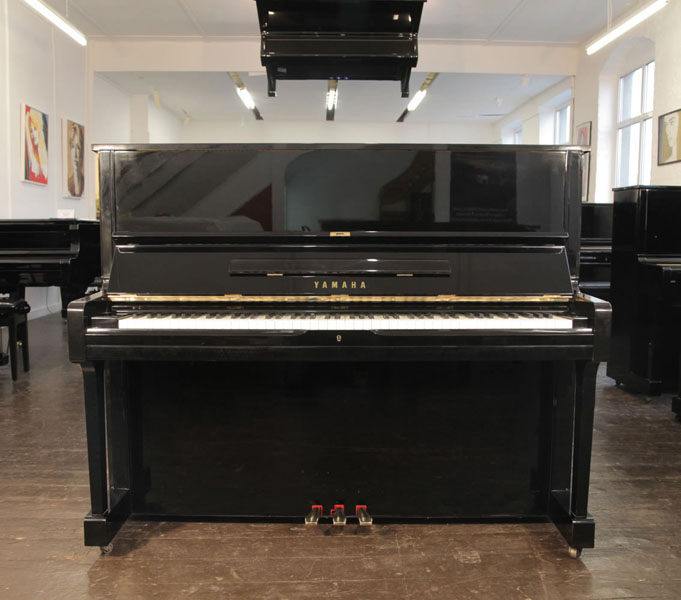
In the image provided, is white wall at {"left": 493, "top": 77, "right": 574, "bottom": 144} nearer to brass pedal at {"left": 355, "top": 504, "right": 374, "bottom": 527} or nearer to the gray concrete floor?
the gray concrete floor

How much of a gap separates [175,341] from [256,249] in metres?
0.42

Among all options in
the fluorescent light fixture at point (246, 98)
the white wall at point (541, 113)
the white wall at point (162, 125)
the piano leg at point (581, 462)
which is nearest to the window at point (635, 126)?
Result: the white wall at point (541, 113)

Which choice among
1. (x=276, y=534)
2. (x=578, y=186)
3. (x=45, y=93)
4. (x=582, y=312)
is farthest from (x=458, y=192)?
(x=45, y=93)

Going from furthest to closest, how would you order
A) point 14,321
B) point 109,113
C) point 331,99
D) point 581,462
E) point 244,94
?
point 331,99 < point 244,94 < point 109,113 < point 14,321 < point 581,462

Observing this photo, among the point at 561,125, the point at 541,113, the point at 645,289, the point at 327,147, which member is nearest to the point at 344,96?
the point at 541,113

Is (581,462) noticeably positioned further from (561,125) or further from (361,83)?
(561,125)

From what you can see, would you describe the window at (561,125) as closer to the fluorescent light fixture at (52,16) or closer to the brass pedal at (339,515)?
the fluorescent light fixture at (52,16)

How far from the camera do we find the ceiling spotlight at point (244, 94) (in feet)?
29.8

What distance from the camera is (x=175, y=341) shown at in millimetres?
1670

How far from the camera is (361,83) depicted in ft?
31.7

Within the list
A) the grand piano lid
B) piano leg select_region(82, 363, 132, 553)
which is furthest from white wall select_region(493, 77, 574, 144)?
piano leg select_region(82, 363, 132, 553)

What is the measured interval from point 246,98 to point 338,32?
765 centimetres

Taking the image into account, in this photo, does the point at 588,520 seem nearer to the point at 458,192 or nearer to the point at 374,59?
the point at 458,192

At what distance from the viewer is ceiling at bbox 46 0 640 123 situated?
21.6ft
